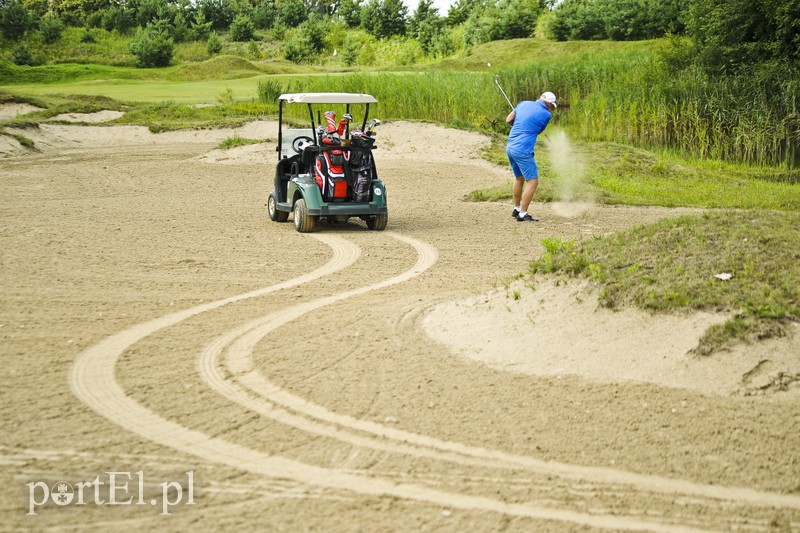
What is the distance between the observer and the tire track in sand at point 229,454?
4.14 metres

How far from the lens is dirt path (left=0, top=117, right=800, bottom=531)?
4.22m

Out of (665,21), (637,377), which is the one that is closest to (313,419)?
(637,377)

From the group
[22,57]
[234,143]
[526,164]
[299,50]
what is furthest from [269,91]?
[299,50]

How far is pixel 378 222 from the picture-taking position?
12906 mm

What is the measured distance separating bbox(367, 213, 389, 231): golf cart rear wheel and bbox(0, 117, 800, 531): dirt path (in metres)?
2.05

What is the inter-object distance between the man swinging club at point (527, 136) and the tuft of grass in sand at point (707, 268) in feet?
18.6

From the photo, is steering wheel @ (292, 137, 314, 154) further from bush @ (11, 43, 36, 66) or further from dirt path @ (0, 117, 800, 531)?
bush @ (11, 43, 36, 66)

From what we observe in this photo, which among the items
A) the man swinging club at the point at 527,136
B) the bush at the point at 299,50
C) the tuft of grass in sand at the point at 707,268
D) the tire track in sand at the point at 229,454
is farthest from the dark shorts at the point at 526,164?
the bush at the point at 299,50

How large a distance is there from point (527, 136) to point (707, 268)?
23.2 ft

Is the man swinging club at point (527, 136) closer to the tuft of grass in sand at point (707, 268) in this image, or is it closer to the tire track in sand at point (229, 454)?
the tuft of grass in sand at point (707, 268)

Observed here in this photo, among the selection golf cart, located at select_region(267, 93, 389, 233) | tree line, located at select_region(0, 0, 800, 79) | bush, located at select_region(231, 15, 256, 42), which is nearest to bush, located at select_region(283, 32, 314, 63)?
tree line, located at select_region(0, 0, 800, 79)

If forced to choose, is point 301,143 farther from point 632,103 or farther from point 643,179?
point 632,103

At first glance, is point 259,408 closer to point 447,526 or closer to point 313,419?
point 313,419

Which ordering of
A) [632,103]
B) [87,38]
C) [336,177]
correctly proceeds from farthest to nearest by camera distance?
1. [87,38]
2. [632,103]
3. [336,177]
